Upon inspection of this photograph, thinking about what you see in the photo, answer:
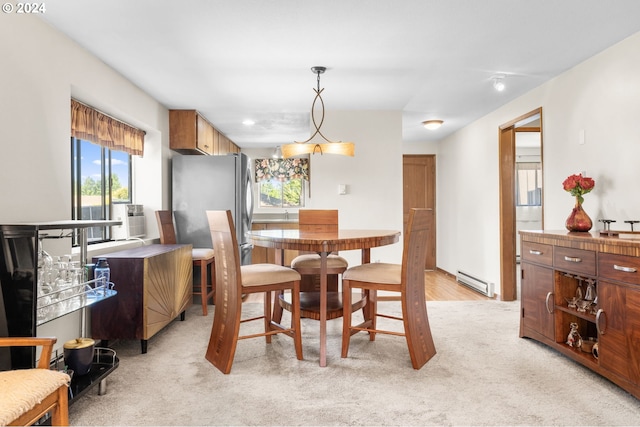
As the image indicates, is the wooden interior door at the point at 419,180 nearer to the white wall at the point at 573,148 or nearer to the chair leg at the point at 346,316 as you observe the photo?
the white wall at the point at 573,148

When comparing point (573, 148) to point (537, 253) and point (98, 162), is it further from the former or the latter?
point (98, 162)

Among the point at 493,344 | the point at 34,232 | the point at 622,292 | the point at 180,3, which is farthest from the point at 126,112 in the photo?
the point at 622,292

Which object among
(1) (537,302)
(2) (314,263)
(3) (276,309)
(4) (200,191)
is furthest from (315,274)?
(4) (200,191)

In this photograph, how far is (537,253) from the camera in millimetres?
2852

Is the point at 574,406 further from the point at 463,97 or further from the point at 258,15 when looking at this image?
the point at 463,97

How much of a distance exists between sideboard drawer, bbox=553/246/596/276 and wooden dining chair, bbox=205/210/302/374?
173cm

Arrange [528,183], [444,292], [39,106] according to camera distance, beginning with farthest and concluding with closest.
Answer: [528,183] → [444,292] → [39,106]

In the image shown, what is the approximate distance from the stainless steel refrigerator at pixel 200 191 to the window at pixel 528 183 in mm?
5660

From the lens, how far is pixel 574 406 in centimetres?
197

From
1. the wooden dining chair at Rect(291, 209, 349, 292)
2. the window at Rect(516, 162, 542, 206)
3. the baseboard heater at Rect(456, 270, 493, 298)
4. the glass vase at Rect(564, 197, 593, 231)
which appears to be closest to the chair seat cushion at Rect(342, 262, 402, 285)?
the wooden dining chair at Rect(291, 209, 349, 292)

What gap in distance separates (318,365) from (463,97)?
3.11m

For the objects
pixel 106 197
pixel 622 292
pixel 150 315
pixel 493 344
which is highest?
pixel 106 197

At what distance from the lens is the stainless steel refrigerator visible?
4445 millimetres

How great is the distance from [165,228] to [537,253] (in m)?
3.31
